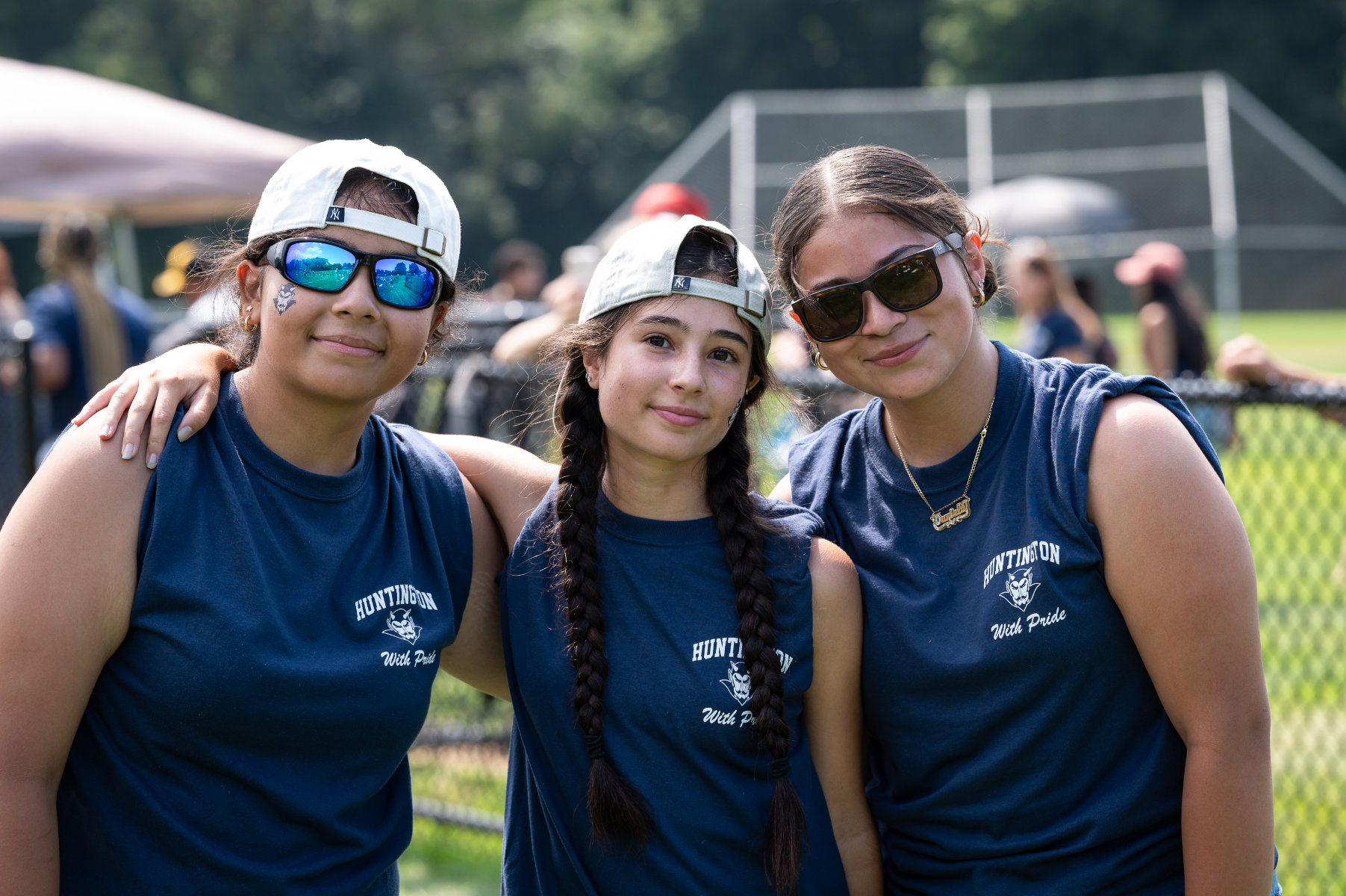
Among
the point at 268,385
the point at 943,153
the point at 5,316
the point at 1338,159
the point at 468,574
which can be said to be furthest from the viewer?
the point at 1338,159

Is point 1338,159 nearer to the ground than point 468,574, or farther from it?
farther from it

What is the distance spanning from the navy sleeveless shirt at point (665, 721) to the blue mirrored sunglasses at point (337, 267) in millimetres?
585

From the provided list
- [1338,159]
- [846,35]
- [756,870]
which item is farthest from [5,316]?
[846,35]

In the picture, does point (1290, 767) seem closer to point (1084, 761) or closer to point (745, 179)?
point (1084, 761)

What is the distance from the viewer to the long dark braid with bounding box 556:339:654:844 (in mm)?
2295

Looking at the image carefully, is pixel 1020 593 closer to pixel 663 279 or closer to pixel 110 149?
pixel 663 279

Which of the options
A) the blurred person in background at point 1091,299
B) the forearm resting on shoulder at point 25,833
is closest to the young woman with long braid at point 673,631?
the forearm resting on shoulder at point 25,833

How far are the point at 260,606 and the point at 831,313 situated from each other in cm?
114

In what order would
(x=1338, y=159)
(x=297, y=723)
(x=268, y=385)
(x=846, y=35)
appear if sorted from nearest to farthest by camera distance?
1. (x=297, y=723)
2. (x=268, y=385)
3. (x=1338, y=159)
4. (x=846, y=35)

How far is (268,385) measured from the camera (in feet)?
7.61

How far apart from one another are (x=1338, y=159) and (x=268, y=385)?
1632 inches

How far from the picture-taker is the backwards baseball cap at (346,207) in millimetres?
2258

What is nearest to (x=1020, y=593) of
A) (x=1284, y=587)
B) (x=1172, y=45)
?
(x=1284, y=587)

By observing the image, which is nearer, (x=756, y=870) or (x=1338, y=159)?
(x=756, y=870)
